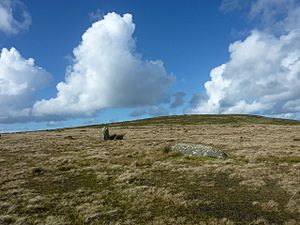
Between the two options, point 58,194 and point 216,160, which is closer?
point 58,194

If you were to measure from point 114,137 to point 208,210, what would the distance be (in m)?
A: 44.8

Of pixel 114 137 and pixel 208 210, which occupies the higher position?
pixel 114 137

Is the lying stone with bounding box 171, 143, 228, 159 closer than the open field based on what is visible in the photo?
No

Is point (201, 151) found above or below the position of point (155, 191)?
above

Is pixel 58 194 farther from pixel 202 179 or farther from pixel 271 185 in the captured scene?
pixel 271 185

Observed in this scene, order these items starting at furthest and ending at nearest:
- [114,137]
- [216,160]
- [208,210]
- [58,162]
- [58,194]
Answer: [114,137] < [58,162] < [216,160] < [58,194] < [208,210]

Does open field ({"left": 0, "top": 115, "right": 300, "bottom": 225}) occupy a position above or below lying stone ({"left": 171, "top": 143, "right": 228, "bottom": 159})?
below

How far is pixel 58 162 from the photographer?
1238 inches

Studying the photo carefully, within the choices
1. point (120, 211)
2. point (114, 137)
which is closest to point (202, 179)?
point (120, 211)

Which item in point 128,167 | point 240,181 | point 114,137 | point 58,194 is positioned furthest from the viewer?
point 114,137

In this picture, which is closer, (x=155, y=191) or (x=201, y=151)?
(x=155, y=191)

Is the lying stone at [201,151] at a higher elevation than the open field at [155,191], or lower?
higher

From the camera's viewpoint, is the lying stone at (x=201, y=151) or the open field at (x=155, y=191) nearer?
the open field at (x=155, y=191)

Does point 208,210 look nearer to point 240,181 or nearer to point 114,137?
point 240,181
